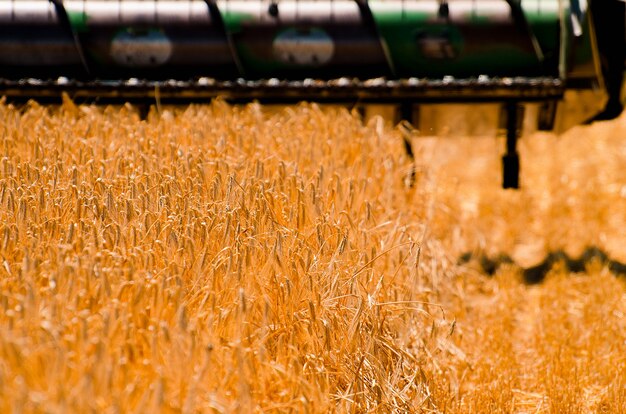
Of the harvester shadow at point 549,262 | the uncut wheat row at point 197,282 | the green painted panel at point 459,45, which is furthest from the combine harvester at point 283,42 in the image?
the uncut wheat row at point 197,282

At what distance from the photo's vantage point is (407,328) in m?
3.15

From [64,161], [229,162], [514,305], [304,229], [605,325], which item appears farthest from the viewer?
[514,305]

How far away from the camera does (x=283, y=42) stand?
5.33 meters

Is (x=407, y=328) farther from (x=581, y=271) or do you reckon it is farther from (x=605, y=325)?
(x=581, y=271)

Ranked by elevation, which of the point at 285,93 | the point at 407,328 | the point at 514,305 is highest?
the point at 285,93

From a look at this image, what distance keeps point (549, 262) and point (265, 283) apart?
3.07 metres

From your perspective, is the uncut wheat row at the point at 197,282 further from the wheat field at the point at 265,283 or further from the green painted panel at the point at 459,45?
the green painted panel at the point at 459,45

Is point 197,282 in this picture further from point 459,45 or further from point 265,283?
point 459,45

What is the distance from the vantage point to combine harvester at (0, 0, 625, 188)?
17.4ft

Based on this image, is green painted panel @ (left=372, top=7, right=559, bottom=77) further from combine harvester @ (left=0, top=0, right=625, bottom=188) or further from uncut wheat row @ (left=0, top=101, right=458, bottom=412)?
uncut wheat row @ (left=0, top=101, right=458, bottom=412)

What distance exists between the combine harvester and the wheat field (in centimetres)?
33

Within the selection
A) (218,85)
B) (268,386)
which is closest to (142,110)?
(218,85)

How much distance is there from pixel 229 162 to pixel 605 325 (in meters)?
1.86

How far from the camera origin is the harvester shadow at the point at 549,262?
16.4ft
